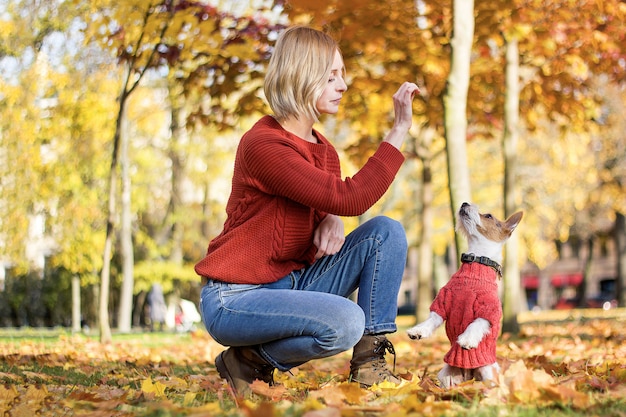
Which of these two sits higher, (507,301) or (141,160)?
(141,160)

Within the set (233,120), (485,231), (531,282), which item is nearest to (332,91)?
(485,231)

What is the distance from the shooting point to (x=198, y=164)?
2253 centimetres

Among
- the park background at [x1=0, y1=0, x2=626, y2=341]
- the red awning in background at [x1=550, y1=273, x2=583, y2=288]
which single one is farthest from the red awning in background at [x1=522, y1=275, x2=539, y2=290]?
the park background at [x1=0, y1=0, x2=626, y2=341]

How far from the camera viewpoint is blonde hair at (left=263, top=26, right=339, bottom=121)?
3.62 metres

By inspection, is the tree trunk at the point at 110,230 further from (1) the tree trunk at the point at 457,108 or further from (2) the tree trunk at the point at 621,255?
(2) the tree trunk at the point at 621,255

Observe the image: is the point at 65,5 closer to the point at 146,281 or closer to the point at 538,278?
the point at 146,281

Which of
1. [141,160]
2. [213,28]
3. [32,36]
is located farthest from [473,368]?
[141,160]

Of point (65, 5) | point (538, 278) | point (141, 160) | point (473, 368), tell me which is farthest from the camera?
point (538, 278)

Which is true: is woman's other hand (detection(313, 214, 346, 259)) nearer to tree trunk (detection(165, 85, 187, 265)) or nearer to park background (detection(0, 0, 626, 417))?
park background (detection(0, 0, 626, 417))

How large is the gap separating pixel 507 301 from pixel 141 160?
41.5 feet

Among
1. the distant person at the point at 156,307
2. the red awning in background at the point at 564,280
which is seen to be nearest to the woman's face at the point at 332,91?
the distant person at the point at 156,307

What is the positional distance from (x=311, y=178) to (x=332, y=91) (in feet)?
1.83

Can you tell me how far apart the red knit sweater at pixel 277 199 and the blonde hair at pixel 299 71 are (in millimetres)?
127

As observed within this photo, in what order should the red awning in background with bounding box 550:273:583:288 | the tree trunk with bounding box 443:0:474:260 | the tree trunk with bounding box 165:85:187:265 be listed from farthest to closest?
the red awning in background with bounding box 550:273:583:288
the tree trunk with bounding box 165:85:187:265
the tree trunk with bounding box 443:0:474:260
